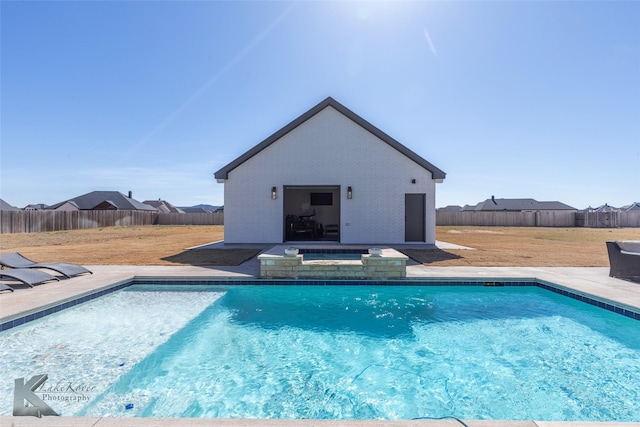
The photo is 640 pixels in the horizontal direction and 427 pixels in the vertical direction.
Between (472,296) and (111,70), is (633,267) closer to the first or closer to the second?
(472,296)

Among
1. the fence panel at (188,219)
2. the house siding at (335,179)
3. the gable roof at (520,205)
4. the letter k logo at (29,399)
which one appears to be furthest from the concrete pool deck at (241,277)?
the gable roof at (520,205)

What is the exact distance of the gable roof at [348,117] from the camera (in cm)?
1359

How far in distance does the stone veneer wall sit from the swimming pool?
817 millimetres

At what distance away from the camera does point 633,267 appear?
23.5 ft

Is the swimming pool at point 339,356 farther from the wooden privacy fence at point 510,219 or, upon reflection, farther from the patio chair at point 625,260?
the wooden privacy fence at point 510,219

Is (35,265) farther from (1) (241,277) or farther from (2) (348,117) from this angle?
(2) (348,117)

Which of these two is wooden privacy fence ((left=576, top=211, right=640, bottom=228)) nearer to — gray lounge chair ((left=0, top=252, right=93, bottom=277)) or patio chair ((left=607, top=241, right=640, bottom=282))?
patio chair ((left=607, top=241, right=640, bottom=282))

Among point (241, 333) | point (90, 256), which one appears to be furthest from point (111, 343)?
point (90, 256)

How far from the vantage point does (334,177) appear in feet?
45.4

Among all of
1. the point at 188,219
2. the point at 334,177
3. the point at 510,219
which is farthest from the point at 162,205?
the point at 510,219

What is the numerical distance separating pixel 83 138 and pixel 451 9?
27.2 m

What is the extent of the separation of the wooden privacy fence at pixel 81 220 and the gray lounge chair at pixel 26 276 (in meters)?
22.0

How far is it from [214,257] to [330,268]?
4825mm

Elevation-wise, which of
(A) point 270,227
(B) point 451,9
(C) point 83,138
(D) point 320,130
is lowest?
(A) point 270,227
